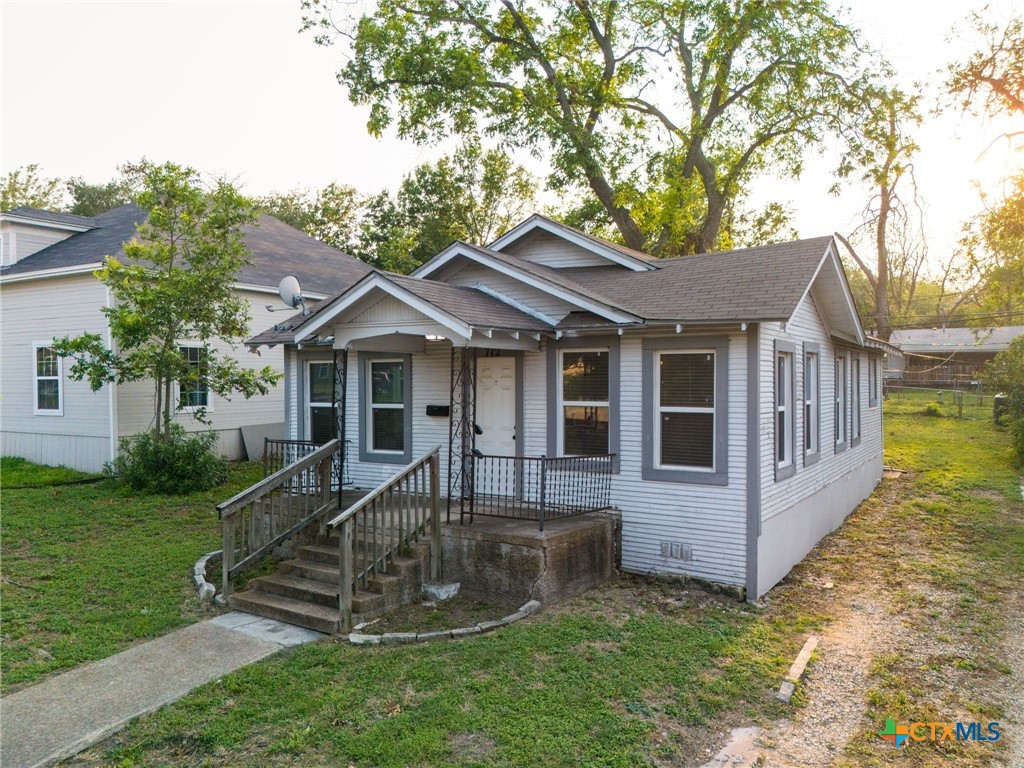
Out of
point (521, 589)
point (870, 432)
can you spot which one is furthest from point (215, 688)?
point (870, 432)

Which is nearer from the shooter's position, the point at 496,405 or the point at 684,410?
the point at 684,410

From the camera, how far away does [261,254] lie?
19406 millimetres

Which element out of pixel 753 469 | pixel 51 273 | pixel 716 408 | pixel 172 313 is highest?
pixel 51 273

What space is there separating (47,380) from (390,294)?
40.4ft

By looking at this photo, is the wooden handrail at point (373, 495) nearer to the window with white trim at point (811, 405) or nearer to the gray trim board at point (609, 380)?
the gray trim board at point (609, 380)

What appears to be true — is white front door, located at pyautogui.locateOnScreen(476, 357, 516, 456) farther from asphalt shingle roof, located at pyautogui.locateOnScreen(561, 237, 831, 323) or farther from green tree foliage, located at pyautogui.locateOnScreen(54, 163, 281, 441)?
green tree foliage, located at pyautogui.locateOnScreen(54, 163, 281, 441)

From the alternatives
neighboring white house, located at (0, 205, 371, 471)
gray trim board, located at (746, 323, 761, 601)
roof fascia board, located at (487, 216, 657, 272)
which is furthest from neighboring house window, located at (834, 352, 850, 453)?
neighboring white house, located at (0, 205, 371, 471)

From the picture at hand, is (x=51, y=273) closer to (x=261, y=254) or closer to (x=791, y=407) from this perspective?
(x=261, y=254)

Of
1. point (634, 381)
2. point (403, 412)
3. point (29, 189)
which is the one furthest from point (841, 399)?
point (29, 189)

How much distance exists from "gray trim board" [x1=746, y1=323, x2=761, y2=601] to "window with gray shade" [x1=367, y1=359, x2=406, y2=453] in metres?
4.89

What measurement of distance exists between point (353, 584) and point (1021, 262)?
58.2 ft

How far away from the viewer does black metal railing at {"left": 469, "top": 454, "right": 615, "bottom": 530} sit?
8.38 metres

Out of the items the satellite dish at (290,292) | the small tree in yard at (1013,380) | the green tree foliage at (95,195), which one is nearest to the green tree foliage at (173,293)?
the satellite dish at (290,292)

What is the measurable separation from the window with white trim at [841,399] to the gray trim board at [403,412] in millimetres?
7302
